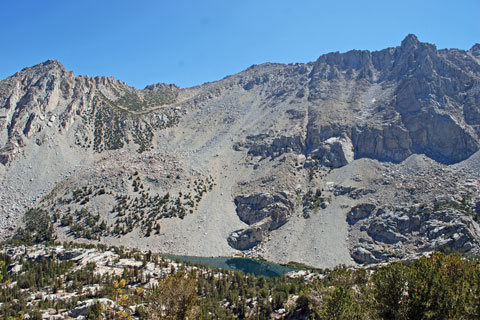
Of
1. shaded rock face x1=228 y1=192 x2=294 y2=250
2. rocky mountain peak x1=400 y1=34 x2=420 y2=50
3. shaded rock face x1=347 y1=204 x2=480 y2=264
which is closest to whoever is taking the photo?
shaded rock face x1=347 y1=204 x2=480 y2=264

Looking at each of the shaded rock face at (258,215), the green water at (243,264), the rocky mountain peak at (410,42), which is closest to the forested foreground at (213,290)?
the green water at (243,264)

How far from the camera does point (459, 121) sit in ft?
320

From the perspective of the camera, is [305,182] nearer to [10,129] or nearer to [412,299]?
[412,299]

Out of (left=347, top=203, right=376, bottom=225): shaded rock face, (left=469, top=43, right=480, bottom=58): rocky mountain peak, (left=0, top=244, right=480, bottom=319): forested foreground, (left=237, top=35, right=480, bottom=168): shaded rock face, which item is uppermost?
(left=469, top=43, right=480, bottom=58): rocky mountain peak

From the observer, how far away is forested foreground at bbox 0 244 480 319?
54.7 ft

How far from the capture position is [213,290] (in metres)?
44.7

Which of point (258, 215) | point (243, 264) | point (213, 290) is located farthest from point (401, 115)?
point (213, 290)

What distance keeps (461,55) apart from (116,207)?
137 m

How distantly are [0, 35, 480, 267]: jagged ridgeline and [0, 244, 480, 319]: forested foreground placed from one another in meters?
20.4

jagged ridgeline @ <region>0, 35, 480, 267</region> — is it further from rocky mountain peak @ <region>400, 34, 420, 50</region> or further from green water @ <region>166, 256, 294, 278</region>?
green water @ <region>166, 256, 294, 278</region>

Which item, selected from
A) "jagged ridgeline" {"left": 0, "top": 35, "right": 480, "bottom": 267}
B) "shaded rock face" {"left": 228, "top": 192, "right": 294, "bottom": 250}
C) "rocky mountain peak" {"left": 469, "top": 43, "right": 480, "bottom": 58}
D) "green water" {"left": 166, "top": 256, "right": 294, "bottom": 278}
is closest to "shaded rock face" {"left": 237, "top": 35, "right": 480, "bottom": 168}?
"jagged ridgeline" {"left": 0, "top": 35, "right": 480, "bottom": 267}

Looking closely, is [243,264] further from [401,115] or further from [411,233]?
[401,115]

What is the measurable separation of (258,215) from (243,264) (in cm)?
1765

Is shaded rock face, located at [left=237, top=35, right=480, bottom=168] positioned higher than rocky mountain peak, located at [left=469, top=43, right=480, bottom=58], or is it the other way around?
rocky mountain peak, located at [left=469, top=43, right=480, bottom=58]
